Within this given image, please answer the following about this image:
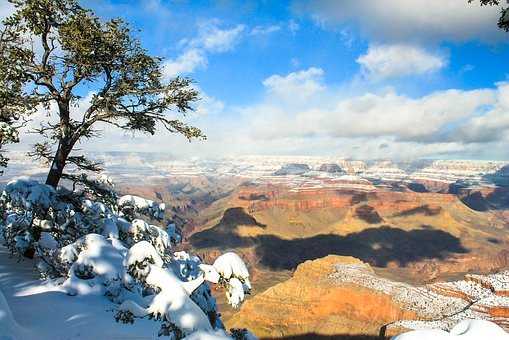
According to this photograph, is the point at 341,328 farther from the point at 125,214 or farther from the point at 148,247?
the point at 148,247

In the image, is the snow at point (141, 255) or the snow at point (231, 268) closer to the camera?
the snow at point (141, 255)

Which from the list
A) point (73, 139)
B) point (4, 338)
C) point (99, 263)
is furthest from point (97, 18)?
point (4, 338)

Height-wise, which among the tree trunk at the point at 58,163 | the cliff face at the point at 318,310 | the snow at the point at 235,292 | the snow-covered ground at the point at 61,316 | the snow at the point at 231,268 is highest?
the tree trunk at the point at 58,163

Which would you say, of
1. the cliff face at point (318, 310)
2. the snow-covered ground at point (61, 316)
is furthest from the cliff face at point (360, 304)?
the snow-covered ground at point (61, 316)

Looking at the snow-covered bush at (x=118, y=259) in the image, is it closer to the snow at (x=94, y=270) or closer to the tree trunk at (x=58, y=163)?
the snow at (x=94, y=270)

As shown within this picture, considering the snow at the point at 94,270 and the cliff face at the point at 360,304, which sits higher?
the snow at the point at 94,270
